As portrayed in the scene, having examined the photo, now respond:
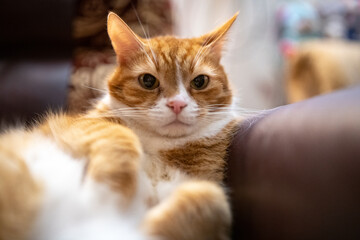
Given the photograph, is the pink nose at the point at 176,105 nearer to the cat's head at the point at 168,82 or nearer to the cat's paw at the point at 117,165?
the cat's head at the point at 168,82

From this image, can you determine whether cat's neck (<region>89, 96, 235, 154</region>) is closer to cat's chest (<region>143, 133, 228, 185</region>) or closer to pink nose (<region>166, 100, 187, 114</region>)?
cat's chest (<region>143, 133, 228, 185</region>)

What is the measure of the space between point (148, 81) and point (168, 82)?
0.07 metres

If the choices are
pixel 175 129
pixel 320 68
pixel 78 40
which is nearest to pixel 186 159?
pixel 175 129

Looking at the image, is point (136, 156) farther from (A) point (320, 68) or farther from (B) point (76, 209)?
(A) point (320, 68)

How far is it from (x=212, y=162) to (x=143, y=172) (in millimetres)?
226

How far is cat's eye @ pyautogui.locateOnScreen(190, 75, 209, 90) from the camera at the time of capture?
1082 millimetres

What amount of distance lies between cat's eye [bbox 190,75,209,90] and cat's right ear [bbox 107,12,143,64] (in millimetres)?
218

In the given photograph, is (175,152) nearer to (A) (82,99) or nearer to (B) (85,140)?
(B) (85,140)

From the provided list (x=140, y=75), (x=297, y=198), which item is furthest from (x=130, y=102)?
(x=297, y=198)

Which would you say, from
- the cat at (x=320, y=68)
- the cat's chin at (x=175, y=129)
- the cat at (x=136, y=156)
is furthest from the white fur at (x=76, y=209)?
the cat at (x=320, y=68)

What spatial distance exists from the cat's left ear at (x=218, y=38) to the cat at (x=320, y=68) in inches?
64.9

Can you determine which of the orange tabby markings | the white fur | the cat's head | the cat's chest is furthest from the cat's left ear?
the orange tabby markings

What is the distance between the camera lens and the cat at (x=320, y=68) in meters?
2.54

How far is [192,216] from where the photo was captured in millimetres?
735
